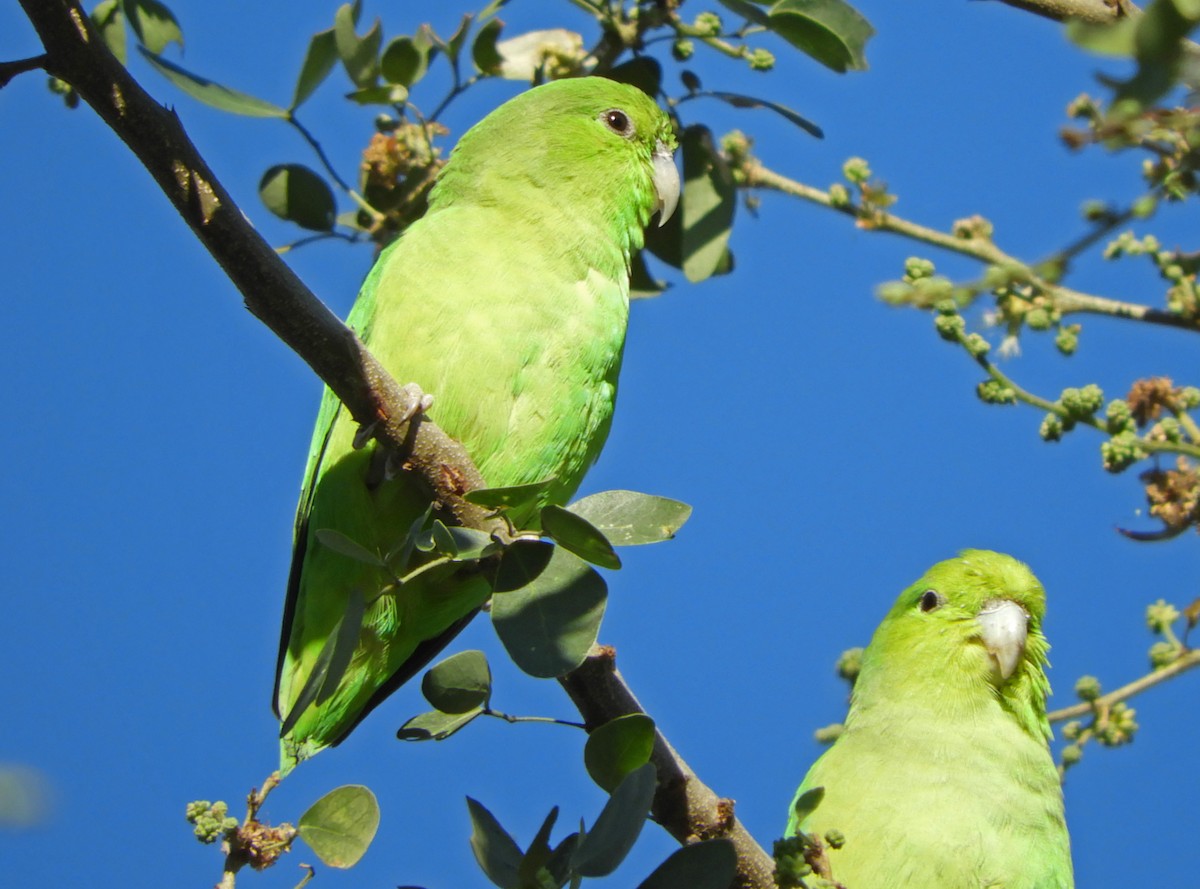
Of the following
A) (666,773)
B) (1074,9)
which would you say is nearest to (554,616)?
(666,773)

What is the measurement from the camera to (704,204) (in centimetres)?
344

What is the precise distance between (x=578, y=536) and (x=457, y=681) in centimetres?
51

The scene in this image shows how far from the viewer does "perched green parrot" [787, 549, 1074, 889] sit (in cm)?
280

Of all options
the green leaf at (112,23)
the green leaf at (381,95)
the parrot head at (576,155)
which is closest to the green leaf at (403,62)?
the green leaf at (381,95)

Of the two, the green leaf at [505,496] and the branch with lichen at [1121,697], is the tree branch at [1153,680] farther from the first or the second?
the green leaf at [505,496]

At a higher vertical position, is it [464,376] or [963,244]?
[963,244]

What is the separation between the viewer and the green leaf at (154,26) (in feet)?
10.3

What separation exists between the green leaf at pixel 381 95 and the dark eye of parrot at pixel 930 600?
1.98m

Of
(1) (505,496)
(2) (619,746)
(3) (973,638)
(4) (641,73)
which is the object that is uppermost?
(4) (641,73)

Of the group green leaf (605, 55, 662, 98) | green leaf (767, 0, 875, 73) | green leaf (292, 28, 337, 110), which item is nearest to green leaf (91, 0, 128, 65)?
green leaf (292, 28, 337, 110)

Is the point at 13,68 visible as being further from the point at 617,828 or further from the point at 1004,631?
the point at 1004,631

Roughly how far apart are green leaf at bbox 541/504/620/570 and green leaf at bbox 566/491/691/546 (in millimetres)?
35

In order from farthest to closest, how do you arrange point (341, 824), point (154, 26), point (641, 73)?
point (641, 73)
point (154, 26)
point (341, 824)

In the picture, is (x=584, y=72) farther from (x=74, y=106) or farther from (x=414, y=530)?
(x=414, y=530)
